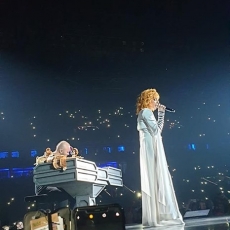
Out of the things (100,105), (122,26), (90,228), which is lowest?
(90,228)

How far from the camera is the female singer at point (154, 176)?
3.51 m

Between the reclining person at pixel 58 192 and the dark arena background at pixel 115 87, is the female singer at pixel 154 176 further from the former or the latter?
the dark arena background at pixel 115 87

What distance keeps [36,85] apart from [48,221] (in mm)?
9855

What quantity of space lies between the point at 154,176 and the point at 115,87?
29.2 ft

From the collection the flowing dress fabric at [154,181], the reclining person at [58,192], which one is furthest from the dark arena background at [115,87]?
the flowing dress fabric at [154,181]

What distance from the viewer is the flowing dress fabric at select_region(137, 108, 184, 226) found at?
11.5 feet

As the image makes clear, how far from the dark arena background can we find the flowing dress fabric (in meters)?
3.84

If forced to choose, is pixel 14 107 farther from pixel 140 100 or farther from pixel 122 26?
pixel 140 100

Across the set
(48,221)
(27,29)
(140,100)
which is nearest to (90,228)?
(48,221)

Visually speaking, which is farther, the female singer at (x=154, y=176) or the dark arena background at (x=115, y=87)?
the dark arena background at (x=115, y=87)

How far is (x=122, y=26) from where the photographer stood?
967 centimetres

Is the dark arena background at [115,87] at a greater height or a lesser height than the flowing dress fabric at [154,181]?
greater

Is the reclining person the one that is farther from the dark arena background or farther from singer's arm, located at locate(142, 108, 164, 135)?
the dark arena background

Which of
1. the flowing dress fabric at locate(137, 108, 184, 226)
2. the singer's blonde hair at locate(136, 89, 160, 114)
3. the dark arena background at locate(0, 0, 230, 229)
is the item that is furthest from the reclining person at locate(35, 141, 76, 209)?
the dark arena background at locate(0, 0, 230, 229)
